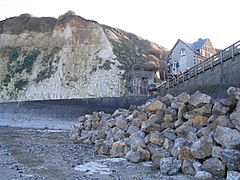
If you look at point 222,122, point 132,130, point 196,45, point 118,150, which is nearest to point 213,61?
point 132,130

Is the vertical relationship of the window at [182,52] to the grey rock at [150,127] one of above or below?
above

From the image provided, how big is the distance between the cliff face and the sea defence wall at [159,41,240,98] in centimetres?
1838

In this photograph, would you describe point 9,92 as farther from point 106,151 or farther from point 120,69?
point 106,151

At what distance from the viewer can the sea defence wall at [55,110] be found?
83.8 feet

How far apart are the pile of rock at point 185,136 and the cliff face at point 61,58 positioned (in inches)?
1003

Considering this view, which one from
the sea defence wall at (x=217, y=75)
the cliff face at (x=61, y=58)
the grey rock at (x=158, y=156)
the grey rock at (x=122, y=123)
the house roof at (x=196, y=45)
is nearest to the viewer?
the grey rock at (x=158, y=156)

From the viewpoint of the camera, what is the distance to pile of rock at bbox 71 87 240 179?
7.58 metres

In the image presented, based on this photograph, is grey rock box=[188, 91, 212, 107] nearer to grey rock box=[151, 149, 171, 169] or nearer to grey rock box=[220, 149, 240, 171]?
grey rock box=[151, 149, 171, 169]

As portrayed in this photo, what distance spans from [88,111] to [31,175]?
18098 mm

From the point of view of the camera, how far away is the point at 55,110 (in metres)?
25.8

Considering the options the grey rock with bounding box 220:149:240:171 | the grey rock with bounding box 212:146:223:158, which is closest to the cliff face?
the grey rock with bounding box 212:146:223:158

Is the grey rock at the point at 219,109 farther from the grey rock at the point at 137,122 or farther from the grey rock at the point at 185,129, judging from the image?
the grey rock at the point at 137,122

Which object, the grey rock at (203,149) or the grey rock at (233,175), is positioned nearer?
the grey rock at (233,175)

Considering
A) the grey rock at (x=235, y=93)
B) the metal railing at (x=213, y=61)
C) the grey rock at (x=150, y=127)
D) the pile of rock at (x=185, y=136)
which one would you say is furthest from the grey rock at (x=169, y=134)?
the metal railing at (x=213, y=61)
